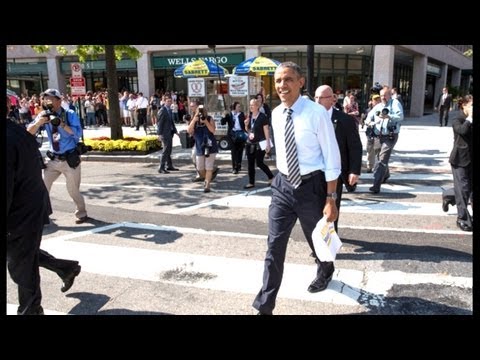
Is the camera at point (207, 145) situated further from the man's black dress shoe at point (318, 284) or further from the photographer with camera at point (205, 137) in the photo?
the man's black dress shoe at point (318, 284)

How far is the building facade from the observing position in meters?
23.9

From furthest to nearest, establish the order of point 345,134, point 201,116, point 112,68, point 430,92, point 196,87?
1. point 430,92
2. point 196,87
3. point 112,68
4. point 201,116
5. point 345,134

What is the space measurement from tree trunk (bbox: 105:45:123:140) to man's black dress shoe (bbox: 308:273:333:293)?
38.9 ft

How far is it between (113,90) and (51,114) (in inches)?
352

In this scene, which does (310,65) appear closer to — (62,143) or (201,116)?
(201,116)

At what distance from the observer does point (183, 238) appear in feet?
18.4

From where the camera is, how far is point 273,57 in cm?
2620

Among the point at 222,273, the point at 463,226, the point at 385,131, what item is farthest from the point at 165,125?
the point at 463,226

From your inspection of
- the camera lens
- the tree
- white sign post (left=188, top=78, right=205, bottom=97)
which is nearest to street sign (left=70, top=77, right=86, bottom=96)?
the tree

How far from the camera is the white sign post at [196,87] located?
15.0 m

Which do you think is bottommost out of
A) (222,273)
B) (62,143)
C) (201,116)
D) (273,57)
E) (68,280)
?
(222,273)

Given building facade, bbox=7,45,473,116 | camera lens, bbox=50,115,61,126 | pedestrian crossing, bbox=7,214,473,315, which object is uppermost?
building facade, bbox=7,45,473,116

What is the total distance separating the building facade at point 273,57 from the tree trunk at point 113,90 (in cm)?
901

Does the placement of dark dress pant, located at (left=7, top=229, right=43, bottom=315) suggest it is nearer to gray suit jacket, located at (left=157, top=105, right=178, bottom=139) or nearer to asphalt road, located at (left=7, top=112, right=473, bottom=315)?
asphalt road, located at (left=7, top=112, right=473, bottom=315)
